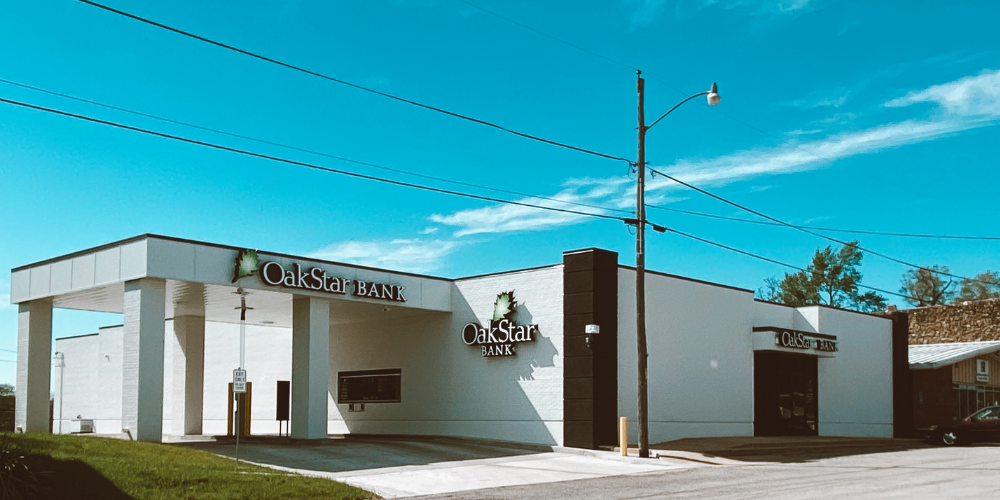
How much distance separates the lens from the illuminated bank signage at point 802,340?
112 feet

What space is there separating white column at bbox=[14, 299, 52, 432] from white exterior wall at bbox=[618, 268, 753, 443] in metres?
17.7

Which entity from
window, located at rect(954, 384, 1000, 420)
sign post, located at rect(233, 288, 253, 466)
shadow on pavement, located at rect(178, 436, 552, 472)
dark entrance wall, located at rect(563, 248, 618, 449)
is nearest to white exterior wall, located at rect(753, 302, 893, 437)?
window, located at rect(954, 384, 1000, 420)

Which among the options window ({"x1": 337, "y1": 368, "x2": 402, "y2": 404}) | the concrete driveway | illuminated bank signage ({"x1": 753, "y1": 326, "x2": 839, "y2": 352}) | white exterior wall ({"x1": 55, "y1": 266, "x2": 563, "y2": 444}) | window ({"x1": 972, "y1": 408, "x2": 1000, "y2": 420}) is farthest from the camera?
window ({"x1": 337, "y1": 368, "x2": 402, "y2": 404})

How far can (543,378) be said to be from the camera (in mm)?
29312

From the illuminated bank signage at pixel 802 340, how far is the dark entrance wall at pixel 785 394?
2.98 feet

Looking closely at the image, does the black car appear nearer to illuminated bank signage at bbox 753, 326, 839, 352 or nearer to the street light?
illuminated bank signage at bbox 753, 326, 839, 352

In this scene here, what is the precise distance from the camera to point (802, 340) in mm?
35156

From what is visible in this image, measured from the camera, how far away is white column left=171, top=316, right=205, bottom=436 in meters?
33.2

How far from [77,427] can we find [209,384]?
857 cm

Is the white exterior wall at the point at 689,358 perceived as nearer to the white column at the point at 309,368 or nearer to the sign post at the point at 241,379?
the white column at the point at 309,368

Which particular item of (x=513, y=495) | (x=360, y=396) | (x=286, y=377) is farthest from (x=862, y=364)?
(x=513, y=495)

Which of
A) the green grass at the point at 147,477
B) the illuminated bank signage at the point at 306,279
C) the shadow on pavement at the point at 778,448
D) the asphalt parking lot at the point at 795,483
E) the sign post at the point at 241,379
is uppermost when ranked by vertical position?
the illuminated bank signage at the point at 306,279

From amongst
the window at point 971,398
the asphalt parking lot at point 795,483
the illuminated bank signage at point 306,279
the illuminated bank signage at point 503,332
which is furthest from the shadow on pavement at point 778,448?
the window at point 971,398

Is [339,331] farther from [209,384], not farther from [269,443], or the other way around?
[269,443]
